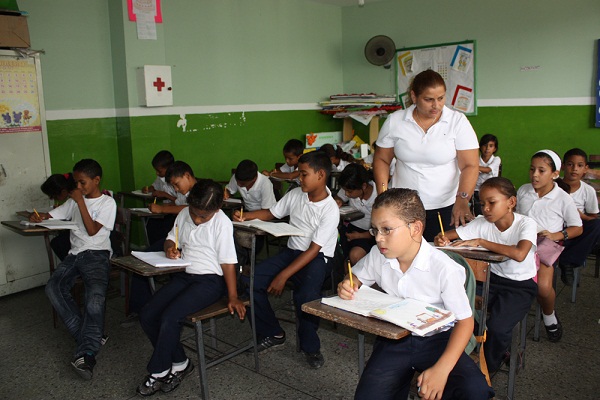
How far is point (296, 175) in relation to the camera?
5.29 meters

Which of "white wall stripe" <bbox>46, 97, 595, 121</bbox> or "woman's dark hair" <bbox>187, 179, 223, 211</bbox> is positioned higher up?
"white wall stripe" <bbox>46, 97, 595, 121</bbox>

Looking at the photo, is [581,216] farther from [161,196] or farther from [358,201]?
[161,196]

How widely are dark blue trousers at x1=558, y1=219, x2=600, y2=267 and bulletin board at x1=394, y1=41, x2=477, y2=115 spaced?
10.5 ft

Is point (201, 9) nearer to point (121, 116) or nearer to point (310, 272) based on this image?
point (121, 116)

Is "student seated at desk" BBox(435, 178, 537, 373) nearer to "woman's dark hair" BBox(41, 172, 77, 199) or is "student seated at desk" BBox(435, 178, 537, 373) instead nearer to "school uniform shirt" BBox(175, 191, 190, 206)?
"school uniform shirt" BBox(175, 191, 190, 206)

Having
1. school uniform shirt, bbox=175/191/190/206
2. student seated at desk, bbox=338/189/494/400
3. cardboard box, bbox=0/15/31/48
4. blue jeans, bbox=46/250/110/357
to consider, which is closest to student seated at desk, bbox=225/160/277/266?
school uniform shirt, bbox=175/191/190/206

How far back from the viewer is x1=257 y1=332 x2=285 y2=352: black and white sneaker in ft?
10.4

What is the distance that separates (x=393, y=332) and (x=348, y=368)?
1.51 m

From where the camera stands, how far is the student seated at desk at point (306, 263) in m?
3.00

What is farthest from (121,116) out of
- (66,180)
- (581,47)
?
(581,47)

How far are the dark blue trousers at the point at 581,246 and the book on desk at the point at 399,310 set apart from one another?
2304 millimetres

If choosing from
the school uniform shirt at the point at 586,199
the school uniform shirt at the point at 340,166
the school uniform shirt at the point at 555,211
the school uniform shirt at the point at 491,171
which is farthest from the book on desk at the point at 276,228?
the school uniform shirt at the point at 491,171

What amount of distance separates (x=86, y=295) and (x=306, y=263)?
4.25 feet

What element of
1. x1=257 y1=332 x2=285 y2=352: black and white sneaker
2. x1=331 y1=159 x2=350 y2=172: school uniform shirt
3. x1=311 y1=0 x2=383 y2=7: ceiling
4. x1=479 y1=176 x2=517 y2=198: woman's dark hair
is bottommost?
x1=257 y1=332 x2=285 y2=352: black and white sneaker
